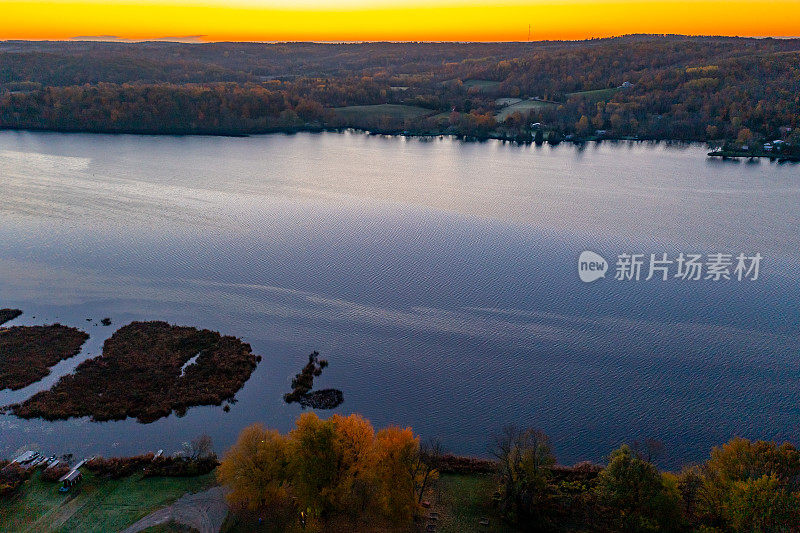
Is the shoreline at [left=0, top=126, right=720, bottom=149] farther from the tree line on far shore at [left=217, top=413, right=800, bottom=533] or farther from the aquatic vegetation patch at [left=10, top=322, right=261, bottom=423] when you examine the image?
the tree line on far shore at [left=217, top=413, right=800, bottom=533]

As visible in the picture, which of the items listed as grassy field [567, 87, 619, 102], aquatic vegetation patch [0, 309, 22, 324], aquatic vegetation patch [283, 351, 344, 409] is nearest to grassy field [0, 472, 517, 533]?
aquatic vegetation patch [283, 351, 344, 409]

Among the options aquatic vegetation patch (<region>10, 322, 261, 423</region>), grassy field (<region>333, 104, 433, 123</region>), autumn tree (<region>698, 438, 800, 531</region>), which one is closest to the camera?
autumn tree (<region>698, 438, 800, 531</region>)

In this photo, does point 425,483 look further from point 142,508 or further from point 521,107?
point 521,107

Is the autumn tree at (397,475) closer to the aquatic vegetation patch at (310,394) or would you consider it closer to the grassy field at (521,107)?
the aquatic vegetation patch at (310,394)

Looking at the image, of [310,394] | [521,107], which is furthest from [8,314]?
[521,107]

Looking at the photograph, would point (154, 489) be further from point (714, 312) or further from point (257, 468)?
point (714, 312)

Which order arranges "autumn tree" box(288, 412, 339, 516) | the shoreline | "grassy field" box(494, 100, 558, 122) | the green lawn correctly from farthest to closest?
"grassy field" box(494, 100, 558, 122)
the shoreline
the green lawn
"autumn tree" box(288, 412, 339, 516)
